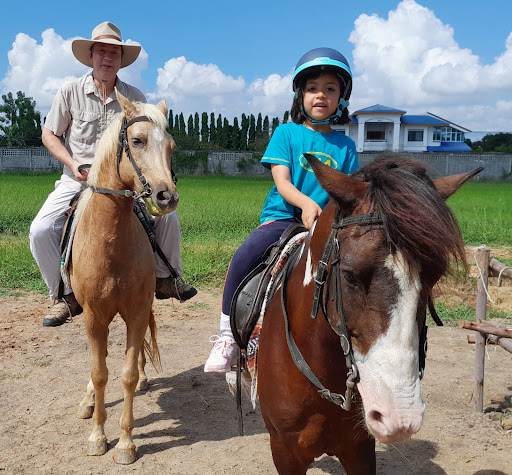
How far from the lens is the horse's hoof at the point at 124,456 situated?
3.75m

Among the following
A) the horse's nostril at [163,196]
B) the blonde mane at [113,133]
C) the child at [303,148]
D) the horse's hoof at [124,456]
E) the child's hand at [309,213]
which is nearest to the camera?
the child's hand at [309,213]

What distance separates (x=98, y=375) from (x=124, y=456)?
2.12 feet

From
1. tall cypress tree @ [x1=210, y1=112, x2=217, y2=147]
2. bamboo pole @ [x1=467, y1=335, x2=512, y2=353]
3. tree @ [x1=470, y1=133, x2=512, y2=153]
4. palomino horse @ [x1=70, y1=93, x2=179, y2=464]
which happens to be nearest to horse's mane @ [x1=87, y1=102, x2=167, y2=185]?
palomino horse @ [x1=70, y1=93, x2=179, y2=464]

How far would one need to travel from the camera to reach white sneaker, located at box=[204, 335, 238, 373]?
125 inches

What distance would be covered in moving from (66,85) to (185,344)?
3.32 metres

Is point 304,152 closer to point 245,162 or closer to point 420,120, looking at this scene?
point 245,162

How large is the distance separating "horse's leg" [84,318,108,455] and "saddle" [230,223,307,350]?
1.36m

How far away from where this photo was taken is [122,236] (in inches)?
146

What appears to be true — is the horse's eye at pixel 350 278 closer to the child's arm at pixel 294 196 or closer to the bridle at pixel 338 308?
the bridle at pixel 338 308

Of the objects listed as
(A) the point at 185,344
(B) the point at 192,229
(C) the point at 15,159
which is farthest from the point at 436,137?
(A) the point at 185,344

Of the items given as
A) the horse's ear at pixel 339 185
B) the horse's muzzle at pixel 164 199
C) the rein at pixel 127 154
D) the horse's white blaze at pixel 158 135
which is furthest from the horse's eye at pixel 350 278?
the horse's white blaze at pixel 158 135

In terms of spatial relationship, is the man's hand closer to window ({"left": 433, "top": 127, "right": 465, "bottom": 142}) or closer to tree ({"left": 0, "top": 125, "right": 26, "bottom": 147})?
tree ({"left": 0, "top": 125, "right": 26, "bottom": 147})

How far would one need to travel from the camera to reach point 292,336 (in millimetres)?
2287

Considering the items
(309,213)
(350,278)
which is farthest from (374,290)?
(309,213)
